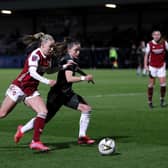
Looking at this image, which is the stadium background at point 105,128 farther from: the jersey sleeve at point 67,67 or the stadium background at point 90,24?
the jersey sleeve at point 67,67

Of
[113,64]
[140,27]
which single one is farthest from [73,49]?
[140,27]

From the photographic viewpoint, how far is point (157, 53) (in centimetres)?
1923

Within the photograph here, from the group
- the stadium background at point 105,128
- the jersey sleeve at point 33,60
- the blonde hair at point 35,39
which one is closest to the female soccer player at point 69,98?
the stadium background at point 105,128

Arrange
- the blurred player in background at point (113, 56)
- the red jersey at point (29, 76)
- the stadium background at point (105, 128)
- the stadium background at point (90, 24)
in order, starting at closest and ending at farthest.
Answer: the stadium background at point (105, 128) → the red jersey at point (29, 76) → the blurred player in background at point (113, 56) → the stadium background at point (90, 24)

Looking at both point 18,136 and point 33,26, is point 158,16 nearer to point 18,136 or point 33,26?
point 33,26

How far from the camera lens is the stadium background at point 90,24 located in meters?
54.8

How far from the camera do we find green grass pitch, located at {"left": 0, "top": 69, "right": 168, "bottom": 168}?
9.59 metres

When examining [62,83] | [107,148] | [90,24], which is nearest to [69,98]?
[62,83]

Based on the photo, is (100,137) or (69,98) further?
(100,137)

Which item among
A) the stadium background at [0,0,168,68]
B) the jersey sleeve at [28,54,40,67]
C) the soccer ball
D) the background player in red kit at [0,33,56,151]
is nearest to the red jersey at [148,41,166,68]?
the background player in red kit at [0,33,56,151]

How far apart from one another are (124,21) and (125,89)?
3298 centimetres

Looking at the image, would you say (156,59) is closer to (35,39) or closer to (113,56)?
(35,39)

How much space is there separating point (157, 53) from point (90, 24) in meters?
42.0

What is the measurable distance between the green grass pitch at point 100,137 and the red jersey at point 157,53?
133cm
